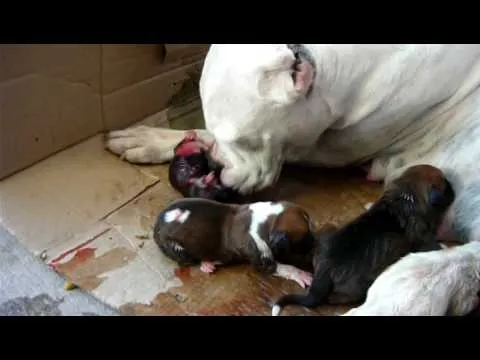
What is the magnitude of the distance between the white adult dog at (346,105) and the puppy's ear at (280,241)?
31 cm

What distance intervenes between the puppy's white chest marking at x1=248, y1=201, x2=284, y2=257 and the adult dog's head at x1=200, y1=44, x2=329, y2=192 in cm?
23

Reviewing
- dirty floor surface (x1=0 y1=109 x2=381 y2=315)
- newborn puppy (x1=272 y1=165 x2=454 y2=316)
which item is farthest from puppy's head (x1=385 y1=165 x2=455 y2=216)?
dirty floor surface (x1=0 y1=109 x2=381 y2=315)

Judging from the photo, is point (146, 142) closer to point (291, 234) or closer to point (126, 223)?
point (126, 223)

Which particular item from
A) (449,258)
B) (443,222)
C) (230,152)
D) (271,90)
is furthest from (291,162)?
(449,258)

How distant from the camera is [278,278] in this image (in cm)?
172

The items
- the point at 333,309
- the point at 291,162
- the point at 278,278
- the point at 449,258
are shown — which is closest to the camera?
the point at 449,258

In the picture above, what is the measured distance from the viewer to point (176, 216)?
1.74 metres

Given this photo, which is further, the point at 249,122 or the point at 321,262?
the point at 249,122

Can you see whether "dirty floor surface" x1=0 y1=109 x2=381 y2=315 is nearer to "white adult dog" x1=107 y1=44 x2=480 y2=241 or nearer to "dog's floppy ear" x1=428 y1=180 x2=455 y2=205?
"white adult dog" x1=107 y1=44 x2=480 y2=241

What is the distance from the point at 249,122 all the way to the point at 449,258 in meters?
0.60

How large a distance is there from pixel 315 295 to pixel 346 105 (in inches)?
21.3

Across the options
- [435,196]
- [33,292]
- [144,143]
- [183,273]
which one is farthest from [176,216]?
[435,196]

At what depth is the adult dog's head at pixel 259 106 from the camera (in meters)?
1.73
